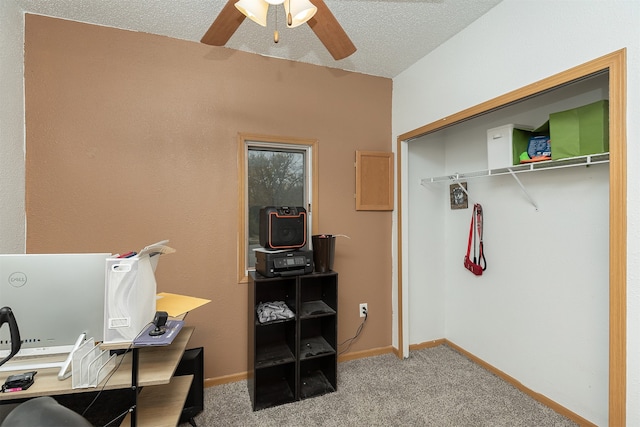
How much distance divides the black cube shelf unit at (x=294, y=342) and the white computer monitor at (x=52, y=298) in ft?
3.25

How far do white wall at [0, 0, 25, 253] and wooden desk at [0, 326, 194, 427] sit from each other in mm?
968

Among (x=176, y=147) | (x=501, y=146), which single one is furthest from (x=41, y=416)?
(x=501, y=146)

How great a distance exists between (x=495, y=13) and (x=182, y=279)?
2.90 metres

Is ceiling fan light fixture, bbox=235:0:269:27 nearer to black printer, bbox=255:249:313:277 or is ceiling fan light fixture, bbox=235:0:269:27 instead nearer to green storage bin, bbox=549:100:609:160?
black printer, bbox=255:249:313:277

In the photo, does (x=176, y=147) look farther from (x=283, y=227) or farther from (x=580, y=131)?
(x=580, y=131)

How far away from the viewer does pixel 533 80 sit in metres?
1.62

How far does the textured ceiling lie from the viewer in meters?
1.82

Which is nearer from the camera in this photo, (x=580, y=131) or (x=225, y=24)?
(x=225, y=24)

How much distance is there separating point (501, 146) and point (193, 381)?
275cm

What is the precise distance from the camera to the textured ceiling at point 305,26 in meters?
1.82

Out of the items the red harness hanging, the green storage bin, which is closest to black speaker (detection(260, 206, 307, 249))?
the red harness hanging

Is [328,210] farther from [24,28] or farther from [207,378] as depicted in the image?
[24,28]

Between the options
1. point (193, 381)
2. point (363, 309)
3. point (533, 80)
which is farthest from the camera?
point (363, 309)

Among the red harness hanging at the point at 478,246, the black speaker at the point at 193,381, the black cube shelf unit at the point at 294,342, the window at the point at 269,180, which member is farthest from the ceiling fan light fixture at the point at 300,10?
the red harness hanging at the point at 478,246
